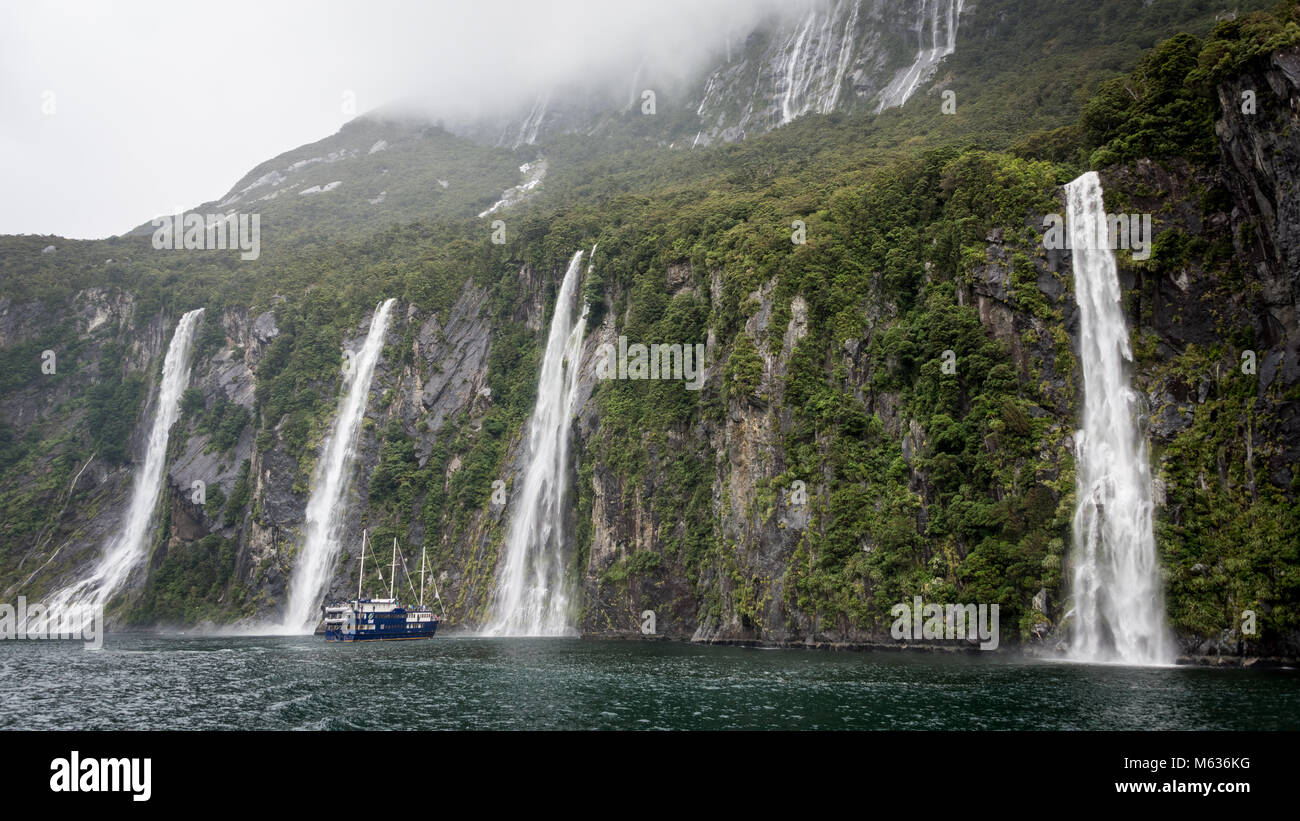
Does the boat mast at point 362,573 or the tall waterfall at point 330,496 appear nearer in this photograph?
the boat mast at point 362,573

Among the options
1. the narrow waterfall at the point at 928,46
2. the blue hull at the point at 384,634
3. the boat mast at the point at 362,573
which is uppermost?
the narrow waterfall at the point at 928,46

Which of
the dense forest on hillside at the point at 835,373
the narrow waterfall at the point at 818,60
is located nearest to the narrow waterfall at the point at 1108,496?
the dense forest on hillside at the point at 835,373

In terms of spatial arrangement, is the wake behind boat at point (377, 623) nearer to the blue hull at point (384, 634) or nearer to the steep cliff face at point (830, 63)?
the blue hull at point (384, 634)

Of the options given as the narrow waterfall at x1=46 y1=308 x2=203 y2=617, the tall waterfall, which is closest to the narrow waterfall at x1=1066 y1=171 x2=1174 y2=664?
the tall waterfall

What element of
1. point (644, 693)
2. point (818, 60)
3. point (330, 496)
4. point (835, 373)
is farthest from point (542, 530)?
point (818, 60)

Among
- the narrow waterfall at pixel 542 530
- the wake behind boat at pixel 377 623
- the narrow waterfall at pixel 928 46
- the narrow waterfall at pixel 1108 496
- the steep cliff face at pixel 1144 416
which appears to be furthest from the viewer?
the narrow waterfall at pixel 928 46
